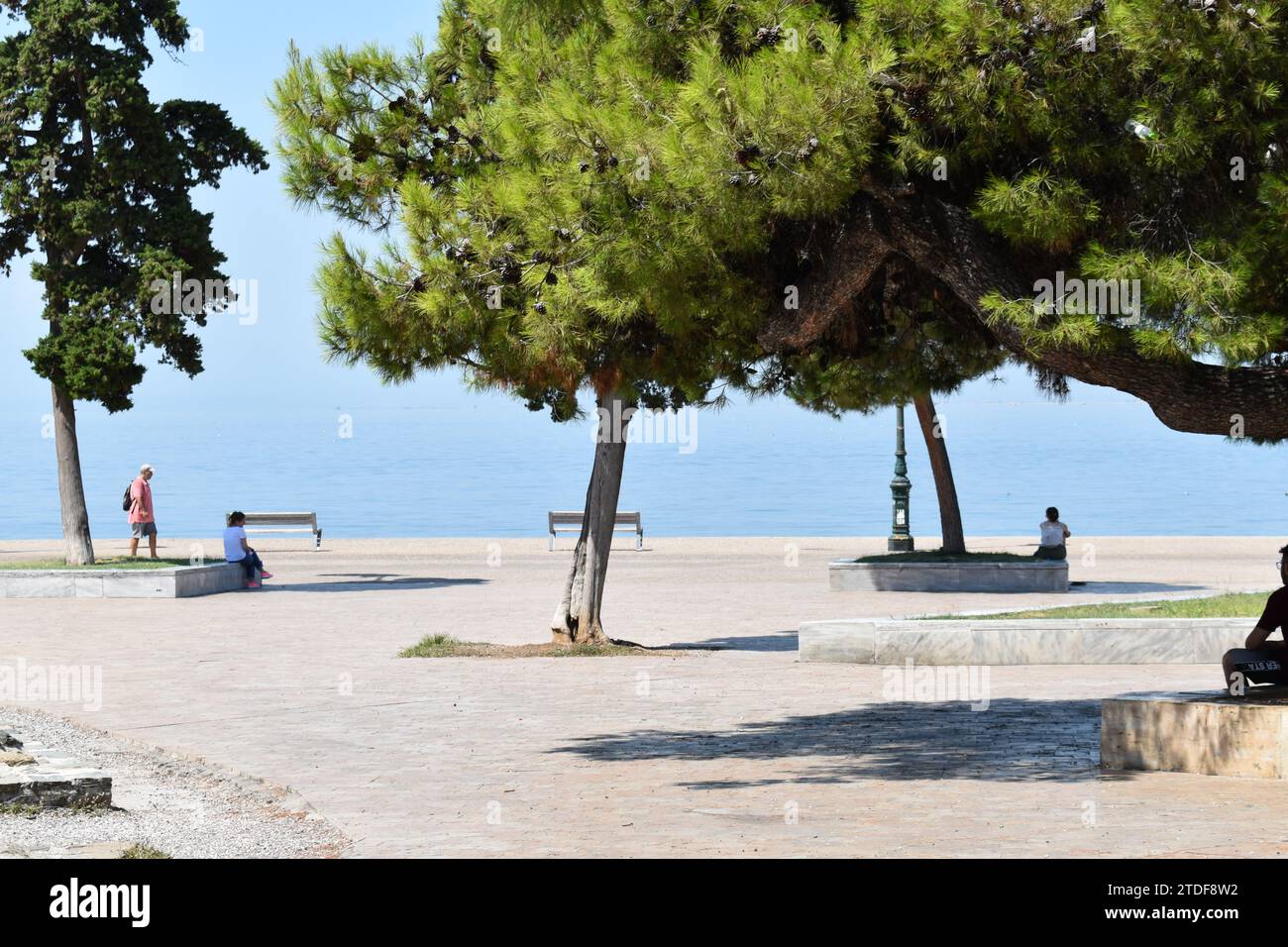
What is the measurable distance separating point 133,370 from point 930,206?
716 inches

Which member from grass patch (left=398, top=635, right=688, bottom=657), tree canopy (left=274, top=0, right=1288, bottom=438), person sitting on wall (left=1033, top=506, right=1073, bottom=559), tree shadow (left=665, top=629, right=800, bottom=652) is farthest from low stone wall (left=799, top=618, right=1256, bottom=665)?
person sitting on wall (left=1033, top=506, right=1073, bottom=559)

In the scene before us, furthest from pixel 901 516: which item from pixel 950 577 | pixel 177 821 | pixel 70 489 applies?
pixel 177 821

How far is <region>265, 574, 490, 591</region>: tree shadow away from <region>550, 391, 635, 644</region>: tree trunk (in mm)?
8487

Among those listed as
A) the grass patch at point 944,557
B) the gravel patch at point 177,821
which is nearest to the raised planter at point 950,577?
the grass patch at point 944,557

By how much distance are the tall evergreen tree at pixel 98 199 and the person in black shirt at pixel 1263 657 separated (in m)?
17.8

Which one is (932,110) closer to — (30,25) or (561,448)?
(30,25)

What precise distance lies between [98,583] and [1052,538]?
45.4 ft

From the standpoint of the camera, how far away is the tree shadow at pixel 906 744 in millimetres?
9852

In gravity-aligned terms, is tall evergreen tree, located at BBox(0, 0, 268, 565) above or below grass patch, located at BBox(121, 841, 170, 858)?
above

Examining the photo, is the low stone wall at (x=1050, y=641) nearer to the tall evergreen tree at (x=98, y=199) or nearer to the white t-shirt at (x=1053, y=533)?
the white t-shirt at (x=1053, y=533)

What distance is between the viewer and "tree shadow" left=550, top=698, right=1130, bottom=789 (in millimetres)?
9852

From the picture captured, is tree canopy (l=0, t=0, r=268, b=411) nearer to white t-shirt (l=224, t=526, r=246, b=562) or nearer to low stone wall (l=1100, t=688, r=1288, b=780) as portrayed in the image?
white t-shirt (l=224, t=526, r=246, b=562)

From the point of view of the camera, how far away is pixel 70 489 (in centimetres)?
2547

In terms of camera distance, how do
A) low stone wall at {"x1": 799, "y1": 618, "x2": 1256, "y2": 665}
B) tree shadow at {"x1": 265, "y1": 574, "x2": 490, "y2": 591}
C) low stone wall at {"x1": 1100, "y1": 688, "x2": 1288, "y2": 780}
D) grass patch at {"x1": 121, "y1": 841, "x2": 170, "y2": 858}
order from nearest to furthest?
grass patch at {"x1": 121, "y1": 841, "x2": 170, "y2": 858}, low stone wall at {"x1": 1100, "y1": 688, "x2": 1288, "y2": 780}, low stone wall at {"x1": 799, "y1": 618, "x2": 1256, "y2": 665}, tree shadow at {"x1": 265, "y1": 574, "x2": 490, "y2": 591}
